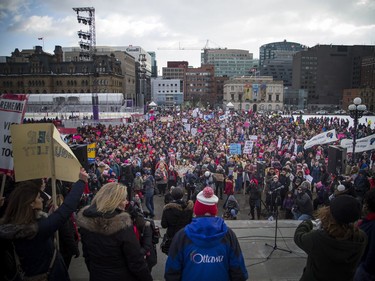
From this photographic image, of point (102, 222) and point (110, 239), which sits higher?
point (102, 222)

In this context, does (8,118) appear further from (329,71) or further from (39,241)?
(329,71)

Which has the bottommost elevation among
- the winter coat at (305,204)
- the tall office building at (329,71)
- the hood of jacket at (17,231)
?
the winter coat at (305,204)

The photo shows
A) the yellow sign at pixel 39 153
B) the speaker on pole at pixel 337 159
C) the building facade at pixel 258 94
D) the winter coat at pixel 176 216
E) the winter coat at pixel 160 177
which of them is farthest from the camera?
the building facade at pixel 258 94

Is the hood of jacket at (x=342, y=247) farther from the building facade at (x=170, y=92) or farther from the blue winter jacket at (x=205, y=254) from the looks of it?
Answer: the building facade at (x=170, y=92)

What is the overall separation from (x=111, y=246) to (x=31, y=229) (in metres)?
0.67

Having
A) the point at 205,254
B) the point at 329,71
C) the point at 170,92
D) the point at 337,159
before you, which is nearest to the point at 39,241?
the point at 205,254

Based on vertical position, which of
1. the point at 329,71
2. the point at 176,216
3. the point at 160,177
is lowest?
the point at 160,177

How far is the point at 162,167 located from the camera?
12.7 meters

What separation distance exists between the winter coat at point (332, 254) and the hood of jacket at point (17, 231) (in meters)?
2.38

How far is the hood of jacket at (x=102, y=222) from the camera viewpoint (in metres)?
2.56

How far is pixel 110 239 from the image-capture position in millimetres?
2572

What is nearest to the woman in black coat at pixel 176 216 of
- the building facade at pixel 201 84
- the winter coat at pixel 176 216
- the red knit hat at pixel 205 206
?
the winter coat at pixel 176 216

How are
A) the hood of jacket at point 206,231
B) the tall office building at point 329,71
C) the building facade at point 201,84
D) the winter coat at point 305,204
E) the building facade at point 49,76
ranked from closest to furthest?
the hood of jacket at point 206,231
the winter coat at point 305,204
the building facade at point 49,76
the tall office building at point 329,71
the building facade at point 201,84

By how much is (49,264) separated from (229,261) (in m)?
1.64
